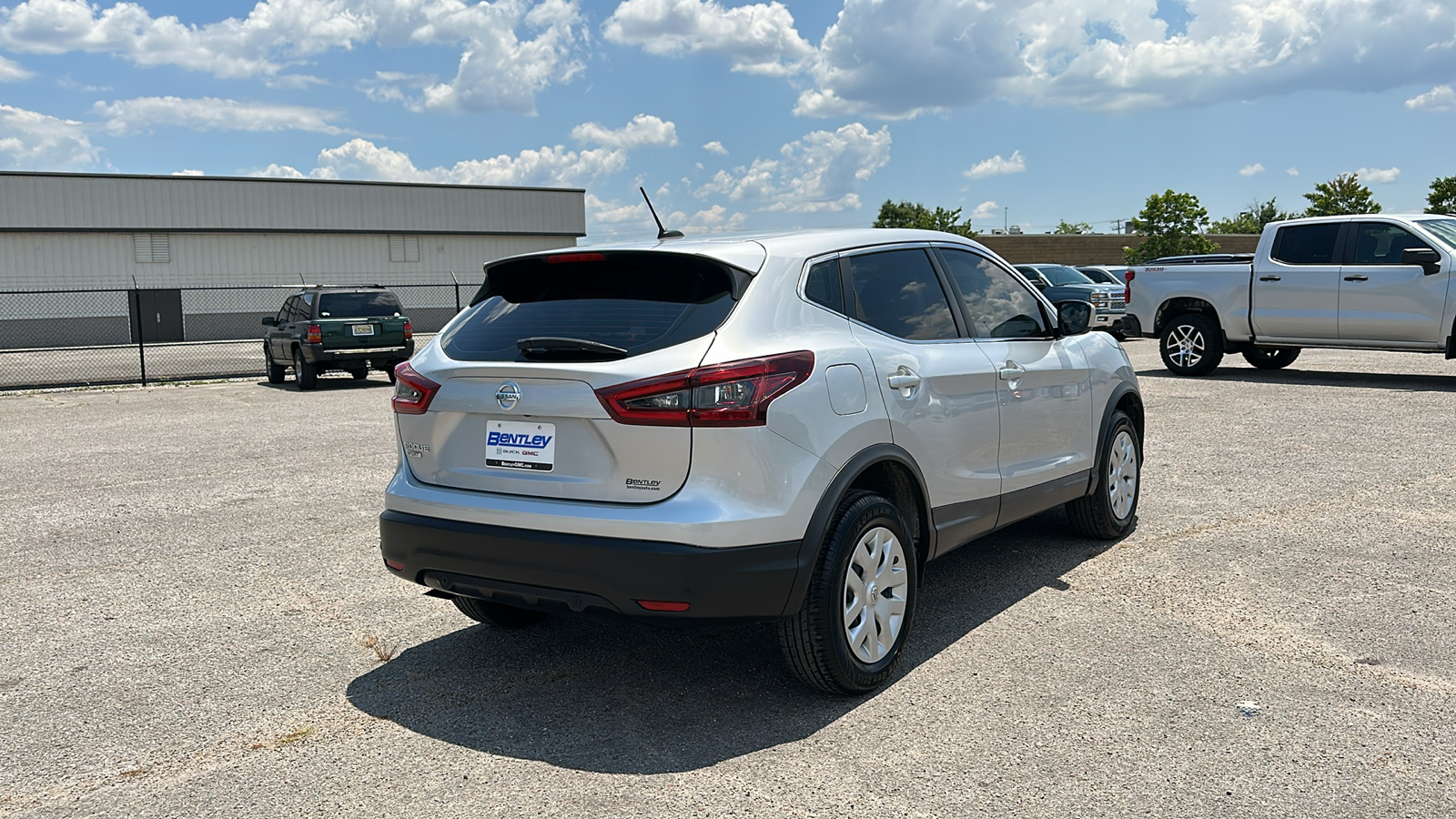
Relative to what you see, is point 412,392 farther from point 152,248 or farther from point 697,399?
point 152,248

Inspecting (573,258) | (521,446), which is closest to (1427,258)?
(573,258)

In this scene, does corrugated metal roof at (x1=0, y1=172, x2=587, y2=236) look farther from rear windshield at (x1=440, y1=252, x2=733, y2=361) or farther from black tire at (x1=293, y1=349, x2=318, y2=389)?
rear windshield at (x1=440, y1=252, x2=733, y2=361)

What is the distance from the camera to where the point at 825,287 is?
4.53m

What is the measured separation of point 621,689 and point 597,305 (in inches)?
58.5

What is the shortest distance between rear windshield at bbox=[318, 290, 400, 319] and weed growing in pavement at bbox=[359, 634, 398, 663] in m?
14.5

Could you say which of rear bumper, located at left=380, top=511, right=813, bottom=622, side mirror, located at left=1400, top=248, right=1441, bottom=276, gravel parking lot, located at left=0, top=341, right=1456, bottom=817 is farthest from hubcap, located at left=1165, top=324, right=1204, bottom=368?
rear bumper, located at left=380, top=511, right=813, bottom=622

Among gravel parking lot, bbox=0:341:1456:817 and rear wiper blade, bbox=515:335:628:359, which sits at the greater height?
rear wiper blade, bbox=515:335:628:359

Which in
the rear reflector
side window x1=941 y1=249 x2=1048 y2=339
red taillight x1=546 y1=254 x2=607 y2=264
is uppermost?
red taillight x1=546 y1=254 x2=607 y2=264

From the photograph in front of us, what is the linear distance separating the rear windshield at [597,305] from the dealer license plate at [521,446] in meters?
0.25

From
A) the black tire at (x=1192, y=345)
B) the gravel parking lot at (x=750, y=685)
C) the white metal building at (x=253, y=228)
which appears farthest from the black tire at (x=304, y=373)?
the white metal building at (x=253, y=228)

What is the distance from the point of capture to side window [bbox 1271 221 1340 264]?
1500 cm

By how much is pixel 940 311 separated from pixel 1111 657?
1.63 meters

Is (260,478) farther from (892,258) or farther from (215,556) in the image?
(892,258)

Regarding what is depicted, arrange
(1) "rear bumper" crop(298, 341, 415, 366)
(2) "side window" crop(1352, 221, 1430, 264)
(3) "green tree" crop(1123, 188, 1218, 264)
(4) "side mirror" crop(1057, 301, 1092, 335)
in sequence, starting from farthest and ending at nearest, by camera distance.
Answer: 1. (3) "green tree" crop(1123, 188, 1218, 264)
2. (1) "rear bumper" crop(298, 341, 415, 366)
3. (2) "side window" crop(1352, 221, 1430, 264)
4. (4) "side mirror" crop(1057, 301, 1092, 335)
